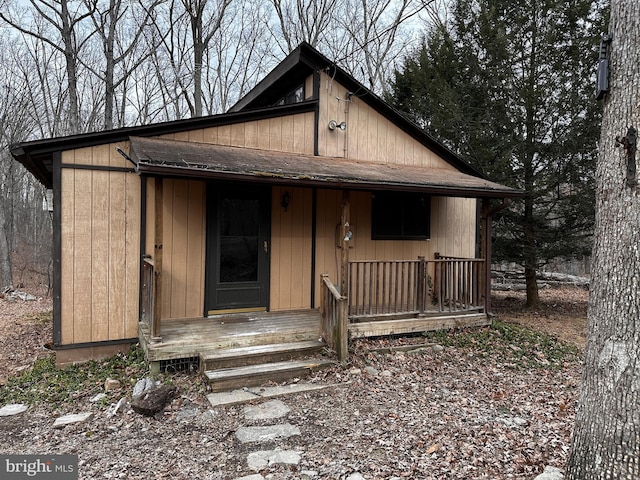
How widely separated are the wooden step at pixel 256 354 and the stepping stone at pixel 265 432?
1.14 meters

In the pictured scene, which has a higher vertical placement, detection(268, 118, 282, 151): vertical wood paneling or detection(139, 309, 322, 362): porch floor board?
detection(268, 118, 282, 151): vertical wood paneling

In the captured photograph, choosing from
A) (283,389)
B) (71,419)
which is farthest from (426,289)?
(71,419)

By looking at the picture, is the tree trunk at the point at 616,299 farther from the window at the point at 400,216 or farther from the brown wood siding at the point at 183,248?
the brown wood siding at the point at 183,248

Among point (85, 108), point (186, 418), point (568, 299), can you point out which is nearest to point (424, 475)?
point (186, 418)

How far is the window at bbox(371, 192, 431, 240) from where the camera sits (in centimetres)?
734

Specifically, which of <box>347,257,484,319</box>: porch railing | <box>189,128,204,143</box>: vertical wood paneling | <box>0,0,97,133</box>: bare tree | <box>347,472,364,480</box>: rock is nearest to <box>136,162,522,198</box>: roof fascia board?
<box>347,257,484,319</box>: porch railing

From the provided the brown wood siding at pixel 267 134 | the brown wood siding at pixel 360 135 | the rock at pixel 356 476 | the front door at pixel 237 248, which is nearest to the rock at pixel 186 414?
the rock at pixel 356 476

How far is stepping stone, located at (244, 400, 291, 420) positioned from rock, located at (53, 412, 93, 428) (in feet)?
5.05

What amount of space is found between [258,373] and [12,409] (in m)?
2.55

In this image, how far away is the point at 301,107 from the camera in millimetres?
6871

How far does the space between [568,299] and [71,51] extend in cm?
1617

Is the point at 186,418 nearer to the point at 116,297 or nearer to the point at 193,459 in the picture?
the point at 193,459

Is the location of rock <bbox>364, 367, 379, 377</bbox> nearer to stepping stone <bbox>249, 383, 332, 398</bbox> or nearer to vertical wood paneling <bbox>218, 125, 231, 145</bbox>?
stepping stone <bbox>249, 383, 332, 398</bbox>

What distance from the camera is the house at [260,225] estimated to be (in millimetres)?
5188
